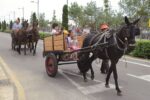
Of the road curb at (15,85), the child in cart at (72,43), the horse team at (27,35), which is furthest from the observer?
the horse team at (27,35)

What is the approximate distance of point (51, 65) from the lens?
Answer: 500 inches

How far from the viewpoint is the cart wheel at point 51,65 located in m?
12.2

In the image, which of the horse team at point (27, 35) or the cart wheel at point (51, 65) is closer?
the cart wheel at point (51, 65)

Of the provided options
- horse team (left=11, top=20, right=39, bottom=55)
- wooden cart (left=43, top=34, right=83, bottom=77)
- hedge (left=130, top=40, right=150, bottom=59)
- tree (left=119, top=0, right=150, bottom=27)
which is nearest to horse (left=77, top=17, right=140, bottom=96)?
wooden cart (left=43, top=34, right=83, bottom=77)

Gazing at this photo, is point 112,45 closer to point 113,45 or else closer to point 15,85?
point 113,45

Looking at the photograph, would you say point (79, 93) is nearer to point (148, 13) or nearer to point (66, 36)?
point (66, 36)

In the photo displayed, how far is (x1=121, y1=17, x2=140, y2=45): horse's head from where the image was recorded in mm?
9120

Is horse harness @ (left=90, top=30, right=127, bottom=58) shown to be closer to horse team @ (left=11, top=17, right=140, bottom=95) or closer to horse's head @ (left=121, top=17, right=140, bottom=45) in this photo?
horse team @ (left=11, top=17, right=140, bottom=95)

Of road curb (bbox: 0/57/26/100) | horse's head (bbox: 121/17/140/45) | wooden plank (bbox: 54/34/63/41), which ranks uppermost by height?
horse's head (bbox: 121/17/140/45)

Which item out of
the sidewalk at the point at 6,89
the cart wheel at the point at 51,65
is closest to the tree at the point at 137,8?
the cart wheel at the point at 51,65

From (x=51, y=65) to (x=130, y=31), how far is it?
4.38 m

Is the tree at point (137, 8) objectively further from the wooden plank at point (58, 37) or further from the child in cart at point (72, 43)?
the child in cart at point (72, 43)

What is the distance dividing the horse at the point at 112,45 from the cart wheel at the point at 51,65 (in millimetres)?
1030

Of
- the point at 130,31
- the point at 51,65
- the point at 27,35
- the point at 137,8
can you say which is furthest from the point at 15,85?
the point at 137,8
